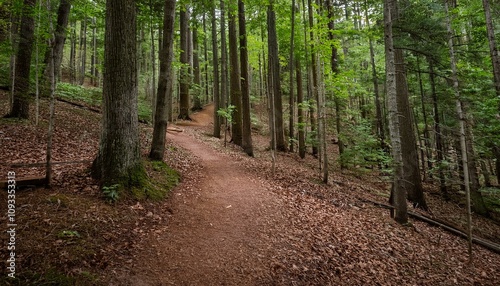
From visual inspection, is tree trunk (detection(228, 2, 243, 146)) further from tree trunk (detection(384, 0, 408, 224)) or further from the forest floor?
tree trunk (detection(384, 0, 408, 224))

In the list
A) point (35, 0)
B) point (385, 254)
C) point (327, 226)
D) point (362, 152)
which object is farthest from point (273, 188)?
point (35, 0)

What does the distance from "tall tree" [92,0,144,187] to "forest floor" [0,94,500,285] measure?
0.54 metres

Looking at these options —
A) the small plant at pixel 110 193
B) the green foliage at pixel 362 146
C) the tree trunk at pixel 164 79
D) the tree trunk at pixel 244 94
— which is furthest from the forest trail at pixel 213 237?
the green foliage at pixel 362 146

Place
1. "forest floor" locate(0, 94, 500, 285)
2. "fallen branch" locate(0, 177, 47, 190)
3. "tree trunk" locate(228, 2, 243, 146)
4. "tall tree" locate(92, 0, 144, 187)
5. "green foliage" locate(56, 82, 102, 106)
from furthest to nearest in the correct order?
"green foliage" locate(56, 82, 102, 106), "tree trunk" locate(228, 2, 243, 146), "tall tree" locate(92, 0, 144, 187), "fallen branch" locate(0, 177, 47, 190), "forest floor" locate(0, 94, 500, 285)

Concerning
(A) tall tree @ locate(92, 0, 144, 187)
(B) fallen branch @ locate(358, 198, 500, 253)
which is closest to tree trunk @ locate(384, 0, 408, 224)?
(B) fallen branch @ locate(358, 198, 500, 253)

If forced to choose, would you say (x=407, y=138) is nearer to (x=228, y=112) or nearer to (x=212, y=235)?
(x=228, y=112)

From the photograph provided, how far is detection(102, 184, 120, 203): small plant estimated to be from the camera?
5.07 m

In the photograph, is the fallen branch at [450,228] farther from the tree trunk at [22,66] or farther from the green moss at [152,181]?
the tree trunk at [22,66]

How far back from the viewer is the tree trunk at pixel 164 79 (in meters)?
7.62

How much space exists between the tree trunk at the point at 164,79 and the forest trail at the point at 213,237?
1753 millimetres

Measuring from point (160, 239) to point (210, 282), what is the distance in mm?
1320

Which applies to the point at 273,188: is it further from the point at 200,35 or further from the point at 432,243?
the point at 200,35

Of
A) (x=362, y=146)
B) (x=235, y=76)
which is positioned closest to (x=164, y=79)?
(x=235, y=76)

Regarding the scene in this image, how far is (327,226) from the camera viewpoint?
658cm
